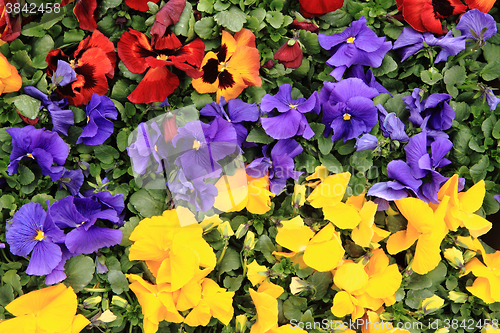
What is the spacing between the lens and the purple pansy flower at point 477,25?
0.79m

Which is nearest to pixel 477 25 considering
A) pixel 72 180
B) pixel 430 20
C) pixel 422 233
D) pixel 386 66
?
pixel 430 20

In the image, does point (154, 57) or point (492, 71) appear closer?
point (154, 57)

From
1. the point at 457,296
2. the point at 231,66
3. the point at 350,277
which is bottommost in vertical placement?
the point at 457,296

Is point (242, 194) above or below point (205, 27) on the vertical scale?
below

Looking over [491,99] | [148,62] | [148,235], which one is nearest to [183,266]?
[148,235]

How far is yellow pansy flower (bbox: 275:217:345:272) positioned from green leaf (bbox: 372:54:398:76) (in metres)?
0.35

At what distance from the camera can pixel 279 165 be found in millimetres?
754

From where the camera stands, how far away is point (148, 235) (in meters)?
0.72

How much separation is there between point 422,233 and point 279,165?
1.07 ft

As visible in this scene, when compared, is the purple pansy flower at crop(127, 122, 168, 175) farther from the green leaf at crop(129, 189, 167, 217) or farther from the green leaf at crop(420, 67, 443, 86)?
the green leaf at crop(420, 67, 443, 86)

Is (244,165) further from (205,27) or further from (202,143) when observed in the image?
(205,27)

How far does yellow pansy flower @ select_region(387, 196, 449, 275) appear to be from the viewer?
737mm

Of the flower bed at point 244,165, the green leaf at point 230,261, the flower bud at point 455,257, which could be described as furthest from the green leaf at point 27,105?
the flower bud at point 455,257

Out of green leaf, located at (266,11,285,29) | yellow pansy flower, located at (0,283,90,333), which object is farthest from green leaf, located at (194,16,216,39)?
yellow pansy flower, located at (0,283,90,333)
